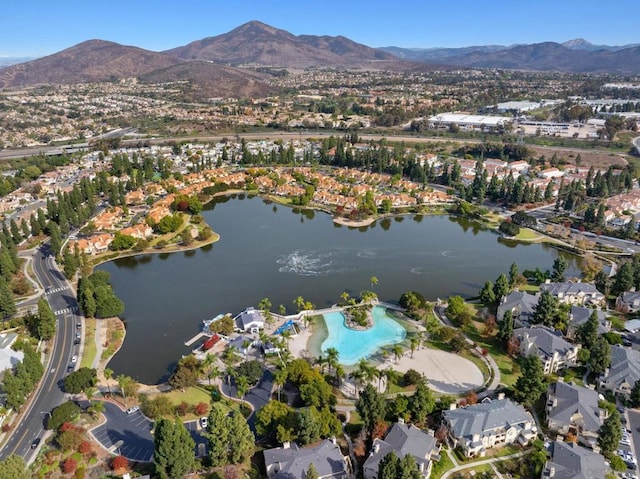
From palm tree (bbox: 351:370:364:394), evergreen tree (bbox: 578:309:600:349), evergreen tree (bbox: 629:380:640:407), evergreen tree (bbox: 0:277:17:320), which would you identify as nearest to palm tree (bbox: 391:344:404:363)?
palm tree (bbox: 351:370:364:394)

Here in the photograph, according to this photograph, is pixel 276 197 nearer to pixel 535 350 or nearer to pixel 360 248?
pixel 360 248

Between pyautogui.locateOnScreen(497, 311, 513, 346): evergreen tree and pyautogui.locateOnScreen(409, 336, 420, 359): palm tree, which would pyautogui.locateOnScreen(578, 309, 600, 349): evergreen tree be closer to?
pyautogui.locateOnScreen(497, 311, 513, 346): evergreen tree

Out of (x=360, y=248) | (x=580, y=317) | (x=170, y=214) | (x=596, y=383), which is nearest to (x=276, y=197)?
(x=170, y=214)

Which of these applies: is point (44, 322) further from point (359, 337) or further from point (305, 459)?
point (359, 337)

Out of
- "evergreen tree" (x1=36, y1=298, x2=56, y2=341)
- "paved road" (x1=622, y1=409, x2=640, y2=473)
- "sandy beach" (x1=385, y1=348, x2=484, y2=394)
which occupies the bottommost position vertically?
"paved road" (x1=622, y1=409, x2=640, y2=473)

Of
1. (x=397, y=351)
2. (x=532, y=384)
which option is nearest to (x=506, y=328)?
(x=532, y=384)

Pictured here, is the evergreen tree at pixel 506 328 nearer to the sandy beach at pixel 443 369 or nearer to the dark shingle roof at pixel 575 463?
the sandy beach at pixel 443 369

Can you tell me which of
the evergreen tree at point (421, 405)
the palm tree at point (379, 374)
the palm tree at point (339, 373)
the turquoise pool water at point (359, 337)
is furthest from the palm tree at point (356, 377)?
the evergreen tree at point (421, 405)
